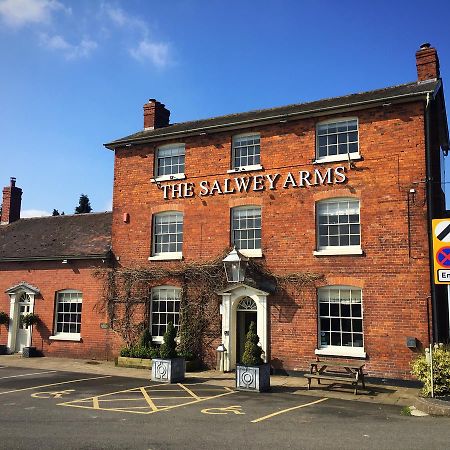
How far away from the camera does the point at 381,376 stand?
14539 mm

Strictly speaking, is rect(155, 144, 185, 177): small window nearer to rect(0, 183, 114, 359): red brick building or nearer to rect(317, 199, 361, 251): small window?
rect(0, 183, 114, 359): red brick building

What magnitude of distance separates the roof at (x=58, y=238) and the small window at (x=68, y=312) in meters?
1.69

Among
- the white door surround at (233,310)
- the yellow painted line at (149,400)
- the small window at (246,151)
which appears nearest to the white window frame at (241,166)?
the small window at (246,151)

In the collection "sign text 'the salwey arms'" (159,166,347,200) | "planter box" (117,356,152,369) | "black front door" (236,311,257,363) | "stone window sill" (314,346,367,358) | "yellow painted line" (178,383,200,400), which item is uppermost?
"sign text 'the salwey arms'" (159,166,347,200)

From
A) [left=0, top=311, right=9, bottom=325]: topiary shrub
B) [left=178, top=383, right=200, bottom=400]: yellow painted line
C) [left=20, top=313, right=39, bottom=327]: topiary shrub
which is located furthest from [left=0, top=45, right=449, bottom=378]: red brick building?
[left=0, top=311, right=9, bottom=325]: topiary shrub

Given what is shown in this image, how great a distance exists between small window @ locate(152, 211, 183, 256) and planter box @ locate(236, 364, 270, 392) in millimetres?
6622

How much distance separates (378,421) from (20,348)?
1747cm

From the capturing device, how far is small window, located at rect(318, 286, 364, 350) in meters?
15.3

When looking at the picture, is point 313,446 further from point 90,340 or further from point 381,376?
point 90,340

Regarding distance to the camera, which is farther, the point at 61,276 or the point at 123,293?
the point at 61,276

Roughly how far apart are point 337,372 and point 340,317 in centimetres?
172

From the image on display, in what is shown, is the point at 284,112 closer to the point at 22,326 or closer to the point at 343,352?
the point at 343,352

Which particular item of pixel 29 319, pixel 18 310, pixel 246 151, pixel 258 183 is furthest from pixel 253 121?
pixel 18 310

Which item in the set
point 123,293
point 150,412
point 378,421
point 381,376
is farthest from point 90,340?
point 378,421
